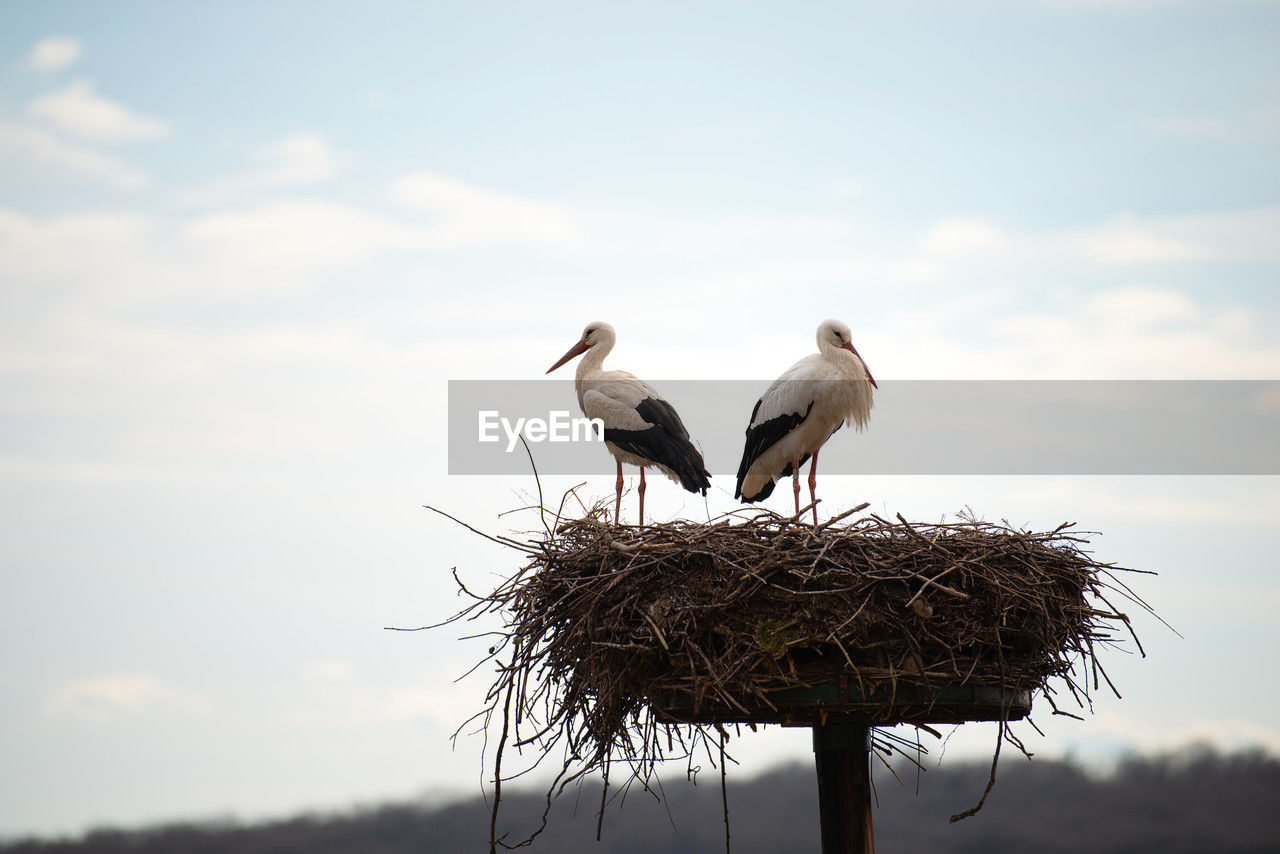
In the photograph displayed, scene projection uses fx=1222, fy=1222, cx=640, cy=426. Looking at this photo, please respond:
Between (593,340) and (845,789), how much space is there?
3.97 metres

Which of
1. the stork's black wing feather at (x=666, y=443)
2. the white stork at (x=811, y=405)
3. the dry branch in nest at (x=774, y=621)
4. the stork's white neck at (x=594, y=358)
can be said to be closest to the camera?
the dry branch in nest at (x=774, y=621)

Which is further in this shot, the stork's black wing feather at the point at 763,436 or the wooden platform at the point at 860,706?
the stork's black wing feather at the point at 763,436

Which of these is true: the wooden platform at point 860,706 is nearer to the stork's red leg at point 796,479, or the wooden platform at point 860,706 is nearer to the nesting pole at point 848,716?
the nesting pole at point 848,716

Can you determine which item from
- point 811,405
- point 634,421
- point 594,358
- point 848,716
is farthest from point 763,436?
point 848,716

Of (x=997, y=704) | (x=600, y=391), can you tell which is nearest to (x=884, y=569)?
(x=997, y=704)

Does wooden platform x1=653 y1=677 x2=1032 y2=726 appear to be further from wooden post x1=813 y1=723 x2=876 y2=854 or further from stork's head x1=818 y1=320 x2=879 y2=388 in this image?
stork's head x1=818 y1=320 x2=879 y2=388

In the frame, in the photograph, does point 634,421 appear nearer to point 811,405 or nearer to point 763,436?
point 763,436

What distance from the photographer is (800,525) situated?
4.90 meters

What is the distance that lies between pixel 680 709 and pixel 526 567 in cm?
94

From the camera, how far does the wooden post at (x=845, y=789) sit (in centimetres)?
489

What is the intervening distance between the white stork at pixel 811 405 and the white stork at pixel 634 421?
42 cm

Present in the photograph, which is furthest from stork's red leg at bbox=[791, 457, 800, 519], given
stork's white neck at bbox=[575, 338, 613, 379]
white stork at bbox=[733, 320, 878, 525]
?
stork's white neck at bbox=[575, 338, 613, 379]

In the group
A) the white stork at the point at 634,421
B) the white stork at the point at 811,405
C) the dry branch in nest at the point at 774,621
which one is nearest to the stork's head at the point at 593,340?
the white stork at the point at 634,421

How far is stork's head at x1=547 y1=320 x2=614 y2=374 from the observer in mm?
8039
